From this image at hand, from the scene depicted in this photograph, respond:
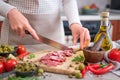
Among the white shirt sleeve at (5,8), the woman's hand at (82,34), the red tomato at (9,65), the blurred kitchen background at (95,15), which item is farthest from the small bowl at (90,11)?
the red tomato at (9,65)

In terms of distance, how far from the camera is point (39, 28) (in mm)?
1580

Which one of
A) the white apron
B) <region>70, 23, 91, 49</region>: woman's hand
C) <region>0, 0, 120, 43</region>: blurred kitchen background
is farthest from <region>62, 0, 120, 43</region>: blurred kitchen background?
<region>70, 23, 91, 49</region>: woman's hand

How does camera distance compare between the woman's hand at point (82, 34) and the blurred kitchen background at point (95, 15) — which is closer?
the woman's hand at point (82, 34)

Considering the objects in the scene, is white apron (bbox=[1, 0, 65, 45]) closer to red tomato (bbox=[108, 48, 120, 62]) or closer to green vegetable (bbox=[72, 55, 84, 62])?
green vegetable (bbox=[72, 55, 84, 62])

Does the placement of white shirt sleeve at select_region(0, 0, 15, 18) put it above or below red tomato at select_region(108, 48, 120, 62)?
above

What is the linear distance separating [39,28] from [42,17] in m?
0.07

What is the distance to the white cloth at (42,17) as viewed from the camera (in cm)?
152

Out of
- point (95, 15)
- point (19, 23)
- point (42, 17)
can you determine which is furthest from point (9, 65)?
point (95, 15)

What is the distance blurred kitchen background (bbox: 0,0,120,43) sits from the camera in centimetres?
282

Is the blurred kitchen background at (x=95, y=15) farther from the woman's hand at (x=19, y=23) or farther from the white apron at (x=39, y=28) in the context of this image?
the woman's hand at (x=19, y=23)

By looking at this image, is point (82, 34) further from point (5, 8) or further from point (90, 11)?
point (90, 11)

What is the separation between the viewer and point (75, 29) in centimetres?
141

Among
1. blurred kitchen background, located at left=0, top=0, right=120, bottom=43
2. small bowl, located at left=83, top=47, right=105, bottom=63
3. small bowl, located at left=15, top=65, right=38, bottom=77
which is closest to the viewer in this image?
small bowl, located at left=15, top=65, right=38, bottom=77

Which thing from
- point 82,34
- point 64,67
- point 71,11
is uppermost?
point 71,11
